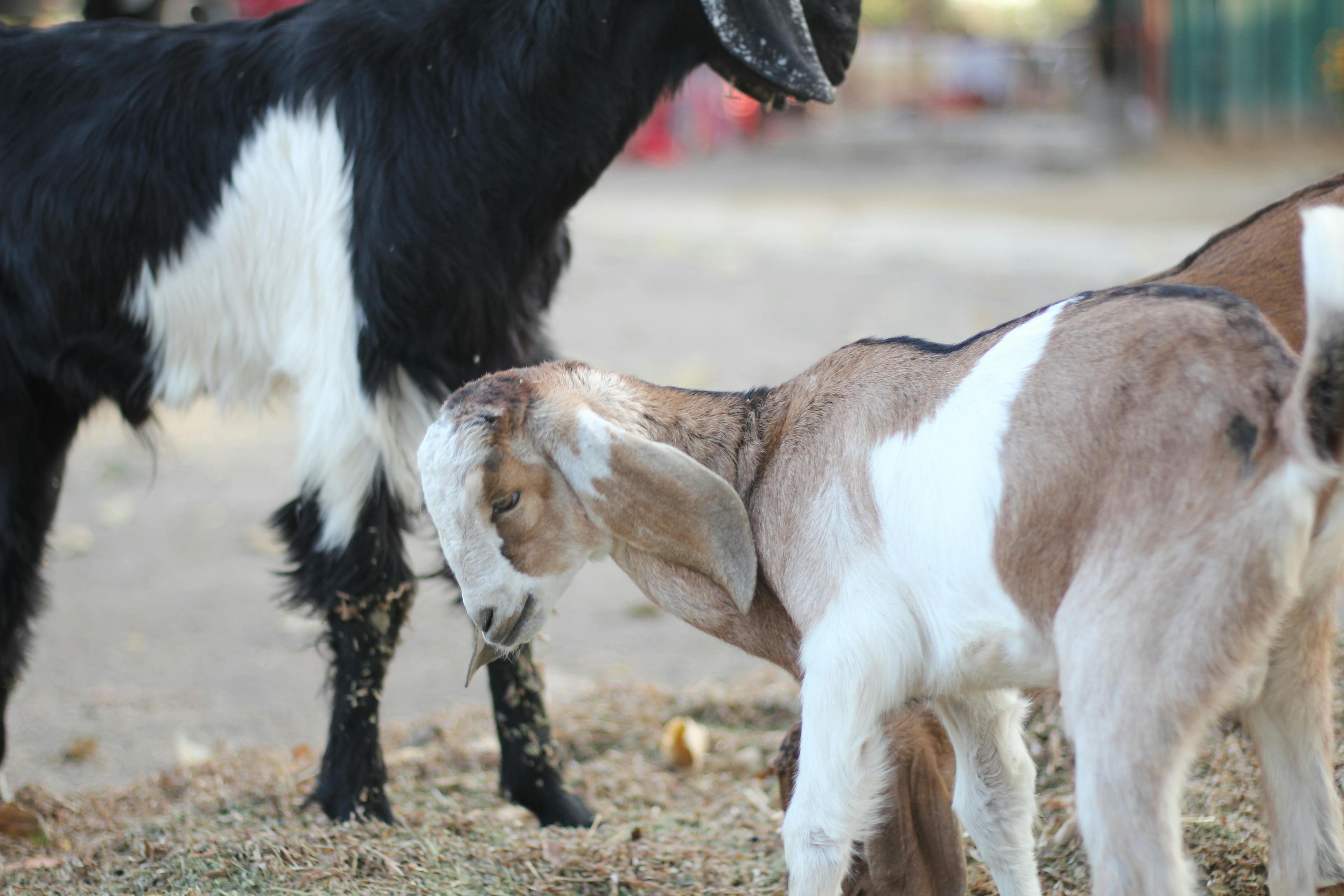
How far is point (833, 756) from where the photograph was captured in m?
2.01

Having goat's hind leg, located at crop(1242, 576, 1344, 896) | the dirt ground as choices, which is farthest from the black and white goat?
goat's hind leg, located at crop(1242, 576, 1344, 896)

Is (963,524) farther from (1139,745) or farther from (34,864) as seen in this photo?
(34,864)

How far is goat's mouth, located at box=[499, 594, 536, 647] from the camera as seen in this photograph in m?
2.27

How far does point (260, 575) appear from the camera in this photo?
524 cm

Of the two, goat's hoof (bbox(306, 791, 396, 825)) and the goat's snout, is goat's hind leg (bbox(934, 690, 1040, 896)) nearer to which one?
the goat's snout

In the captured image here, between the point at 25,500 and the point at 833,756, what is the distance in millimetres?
2239

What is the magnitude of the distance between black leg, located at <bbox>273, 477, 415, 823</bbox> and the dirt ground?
40cm

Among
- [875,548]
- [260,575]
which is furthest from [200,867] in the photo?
[260,575]

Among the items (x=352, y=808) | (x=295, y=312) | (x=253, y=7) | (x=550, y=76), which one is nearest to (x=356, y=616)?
(x=352, y=808)

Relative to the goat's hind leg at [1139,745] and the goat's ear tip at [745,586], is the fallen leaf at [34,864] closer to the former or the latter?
the goat's ear tip at [745,586]

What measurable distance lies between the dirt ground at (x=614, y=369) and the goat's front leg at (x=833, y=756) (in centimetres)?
140

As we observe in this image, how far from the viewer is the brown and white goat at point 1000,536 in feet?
5.50

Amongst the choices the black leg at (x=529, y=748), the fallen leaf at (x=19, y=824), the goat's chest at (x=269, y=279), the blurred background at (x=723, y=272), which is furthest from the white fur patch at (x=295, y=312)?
the fallen leaf at (x=19, y=824)

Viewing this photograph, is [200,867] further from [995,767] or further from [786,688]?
[786,688]
